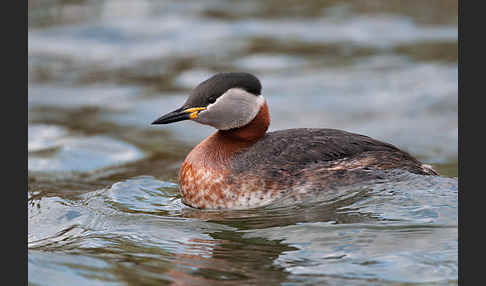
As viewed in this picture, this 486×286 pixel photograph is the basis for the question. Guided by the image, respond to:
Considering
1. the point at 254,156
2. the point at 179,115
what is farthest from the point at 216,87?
the point at 254,156

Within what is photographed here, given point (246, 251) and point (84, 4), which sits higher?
point (84, 4)

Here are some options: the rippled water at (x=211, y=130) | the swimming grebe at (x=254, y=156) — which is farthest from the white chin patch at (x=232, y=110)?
the rippled water at (x=211, y=130)

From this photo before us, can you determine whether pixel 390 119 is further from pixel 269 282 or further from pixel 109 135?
pixel 269 282

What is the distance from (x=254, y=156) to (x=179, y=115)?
0.85 m

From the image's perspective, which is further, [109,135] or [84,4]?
[84,4]

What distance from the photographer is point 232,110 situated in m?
7.46

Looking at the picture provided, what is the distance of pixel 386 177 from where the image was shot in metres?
7.35

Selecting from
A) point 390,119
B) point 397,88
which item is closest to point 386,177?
point 390,119

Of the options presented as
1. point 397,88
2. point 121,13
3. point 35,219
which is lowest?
point 35,219

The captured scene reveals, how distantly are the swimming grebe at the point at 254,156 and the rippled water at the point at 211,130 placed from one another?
0.21m

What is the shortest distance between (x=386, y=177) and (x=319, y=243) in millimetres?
1547

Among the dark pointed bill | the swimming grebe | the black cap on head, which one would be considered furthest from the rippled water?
the black cap on head

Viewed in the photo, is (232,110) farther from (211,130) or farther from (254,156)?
(211,130)

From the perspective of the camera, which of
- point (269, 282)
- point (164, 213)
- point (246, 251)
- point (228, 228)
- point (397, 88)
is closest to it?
point (269, 282)
